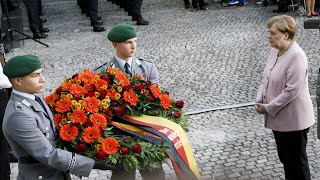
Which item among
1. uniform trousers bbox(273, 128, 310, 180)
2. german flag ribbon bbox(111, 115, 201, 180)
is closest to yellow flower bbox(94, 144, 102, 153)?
german flag ribbon bbox(111, 115, 201, 180)

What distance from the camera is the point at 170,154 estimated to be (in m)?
4.33

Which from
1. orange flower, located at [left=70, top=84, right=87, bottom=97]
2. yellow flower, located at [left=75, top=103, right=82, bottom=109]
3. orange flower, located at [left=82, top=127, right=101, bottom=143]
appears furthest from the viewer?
orange flower, located at [left=70, top=84, right=87, bottom=97]

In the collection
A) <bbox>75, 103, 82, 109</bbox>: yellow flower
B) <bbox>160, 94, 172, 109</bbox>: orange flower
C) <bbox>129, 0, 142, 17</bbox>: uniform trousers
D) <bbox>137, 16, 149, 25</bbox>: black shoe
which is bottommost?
<bbox>137, 16, 149, 25</bbox>: black shoe

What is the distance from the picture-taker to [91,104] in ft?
14.3

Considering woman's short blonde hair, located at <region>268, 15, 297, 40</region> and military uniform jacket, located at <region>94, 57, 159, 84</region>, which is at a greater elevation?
woman's short blonde hair, located at <region>268, 15, 297, 40</region>

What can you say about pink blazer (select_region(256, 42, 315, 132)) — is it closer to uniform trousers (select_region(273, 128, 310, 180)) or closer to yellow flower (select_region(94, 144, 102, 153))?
uniform trousers (select_region(273, 128, 310, 180))

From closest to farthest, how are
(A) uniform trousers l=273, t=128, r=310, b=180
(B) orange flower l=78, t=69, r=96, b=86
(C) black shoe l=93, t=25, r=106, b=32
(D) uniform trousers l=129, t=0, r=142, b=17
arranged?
(B) orange flower l=78, t=69, r=96, b=86 → (A) uniform trousers l=273, t=128, r=310, b=180 → (C) black shoe l=93, t=25, r=106, b=32 → (D) uniform trousers l=129, t=0, r=142, b=17

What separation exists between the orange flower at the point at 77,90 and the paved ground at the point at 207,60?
108cm

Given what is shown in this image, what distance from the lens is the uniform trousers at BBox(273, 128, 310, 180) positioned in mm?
5207

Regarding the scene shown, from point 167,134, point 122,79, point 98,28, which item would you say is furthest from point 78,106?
point 98,28

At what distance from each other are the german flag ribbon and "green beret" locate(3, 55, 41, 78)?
0.67m

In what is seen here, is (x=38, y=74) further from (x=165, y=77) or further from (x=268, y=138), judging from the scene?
(x=165, y=77)

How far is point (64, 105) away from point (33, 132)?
1.29 feet

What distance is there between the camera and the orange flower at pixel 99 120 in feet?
13.8
